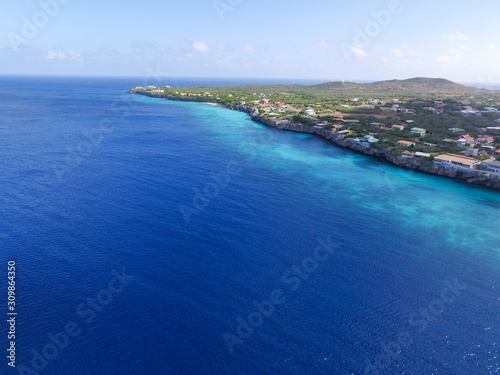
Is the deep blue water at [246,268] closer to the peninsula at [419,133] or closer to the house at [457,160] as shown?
the house at [457,160]

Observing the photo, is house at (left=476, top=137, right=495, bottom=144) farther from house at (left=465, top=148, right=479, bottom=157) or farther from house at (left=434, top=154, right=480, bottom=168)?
house at (left=434, top=154, right=480, bottom=168)

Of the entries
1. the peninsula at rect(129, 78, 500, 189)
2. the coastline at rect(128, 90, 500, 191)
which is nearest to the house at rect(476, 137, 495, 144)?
the peninsula at rect(129, 78, 500, 189)

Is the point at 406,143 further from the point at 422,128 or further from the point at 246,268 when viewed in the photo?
→ the point at 246,268

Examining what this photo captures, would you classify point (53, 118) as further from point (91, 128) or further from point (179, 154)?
point (179, 154)

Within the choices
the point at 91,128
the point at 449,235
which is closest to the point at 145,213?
the point at 449,235

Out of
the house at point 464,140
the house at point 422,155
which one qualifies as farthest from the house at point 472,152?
the house at point 422,155

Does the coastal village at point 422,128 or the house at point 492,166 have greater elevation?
the coastal village at point 422,128
